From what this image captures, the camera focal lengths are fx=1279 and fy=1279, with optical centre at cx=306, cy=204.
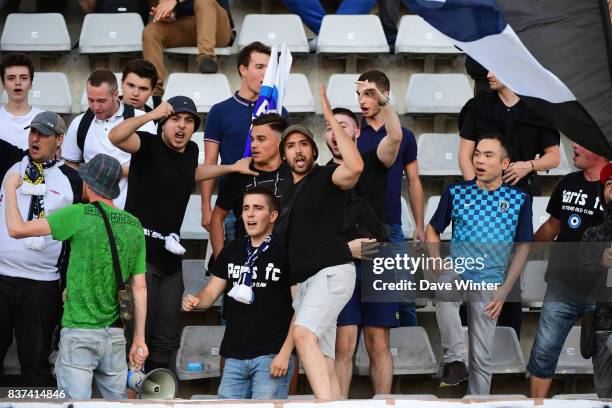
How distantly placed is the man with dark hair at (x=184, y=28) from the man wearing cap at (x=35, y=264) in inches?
79.6

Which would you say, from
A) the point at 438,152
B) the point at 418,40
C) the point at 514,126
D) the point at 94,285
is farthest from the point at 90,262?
the point at 418,40

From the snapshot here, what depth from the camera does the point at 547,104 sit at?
5.65 metres

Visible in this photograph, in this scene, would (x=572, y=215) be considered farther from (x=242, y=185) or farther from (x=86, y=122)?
(x=86, y=122)

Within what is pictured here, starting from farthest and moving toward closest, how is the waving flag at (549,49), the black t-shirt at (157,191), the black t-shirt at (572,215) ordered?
the black t-shirt at (572,215)
the black t-shirt at (157,191)
the waving flag at (549,49)

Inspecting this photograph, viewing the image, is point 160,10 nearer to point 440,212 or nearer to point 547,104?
point 440,212

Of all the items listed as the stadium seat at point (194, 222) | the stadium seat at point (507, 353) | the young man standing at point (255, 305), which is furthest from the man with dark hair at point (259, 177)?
the stadium seat at point (507, 353)

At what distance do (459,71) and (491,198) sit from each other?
2847mm

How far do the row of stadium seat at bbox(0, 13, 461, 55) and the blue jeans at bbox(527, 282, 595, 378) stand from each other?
9.68ft

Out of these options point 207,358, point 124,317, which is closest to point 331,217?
point 124,317

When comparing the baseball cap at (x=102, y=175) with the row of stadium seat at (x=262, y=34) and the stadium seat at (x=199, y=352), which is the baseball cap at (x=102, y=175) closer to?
the stadium seat at (x=199, y=352)

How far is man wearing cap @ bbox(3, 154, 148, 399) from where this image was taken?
602 centimetres

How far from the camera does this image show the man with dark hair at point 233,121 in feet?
24.5

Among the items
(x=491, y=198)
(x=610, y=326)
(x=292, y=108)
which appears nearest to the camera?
(x=610, y=326)

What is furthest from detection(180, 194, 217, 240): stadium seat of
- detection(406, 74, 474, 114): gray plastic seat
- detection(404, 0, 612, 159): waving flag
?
detection(404, 0, 612, 159): waving flag
